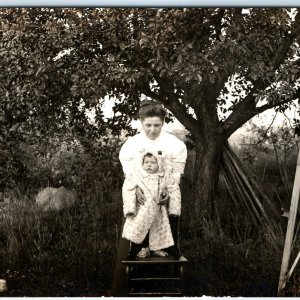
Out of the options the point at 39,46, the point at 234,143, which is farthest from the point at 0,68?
the point at 234,143

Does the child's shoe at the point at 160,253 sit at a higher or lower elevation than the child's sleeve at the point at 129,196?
lower

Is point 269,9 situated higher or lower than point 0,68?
higher

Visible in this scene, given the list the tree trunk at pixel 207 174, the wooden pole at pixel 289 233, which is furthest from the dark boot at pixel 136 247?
the wooden pole at pixel 289 233

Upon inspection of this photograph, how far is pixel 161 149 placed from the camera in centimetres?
358

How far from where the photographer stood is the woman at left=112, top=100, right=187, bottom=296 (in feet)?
11.8

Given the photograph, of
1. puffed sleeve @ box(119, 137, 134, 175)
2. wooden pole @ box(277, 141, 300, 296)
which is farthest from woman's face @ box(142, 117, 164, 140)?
wooden pole @ box(277, 141, 300, 296)

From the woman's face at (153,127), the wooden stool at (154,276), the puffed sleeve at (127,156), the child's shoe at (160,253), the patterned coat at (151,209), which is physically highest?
the woman's face at (153,127)

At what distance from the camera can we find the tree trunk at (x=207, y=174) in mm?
3686

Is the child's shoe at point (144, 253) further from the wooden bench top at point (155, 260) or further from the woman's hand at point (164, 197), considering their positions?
the woman's hand at point (164, 197)

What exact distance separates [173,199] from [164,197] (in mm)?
69

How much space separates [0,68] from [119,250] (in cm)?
157

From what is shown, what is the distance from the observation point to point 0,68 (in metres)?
3.64

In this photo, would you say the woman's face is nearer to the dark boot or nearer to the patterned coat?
the patterned coat

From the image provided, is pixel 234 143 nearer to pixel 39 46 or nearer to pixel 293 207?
pixel 293 207
